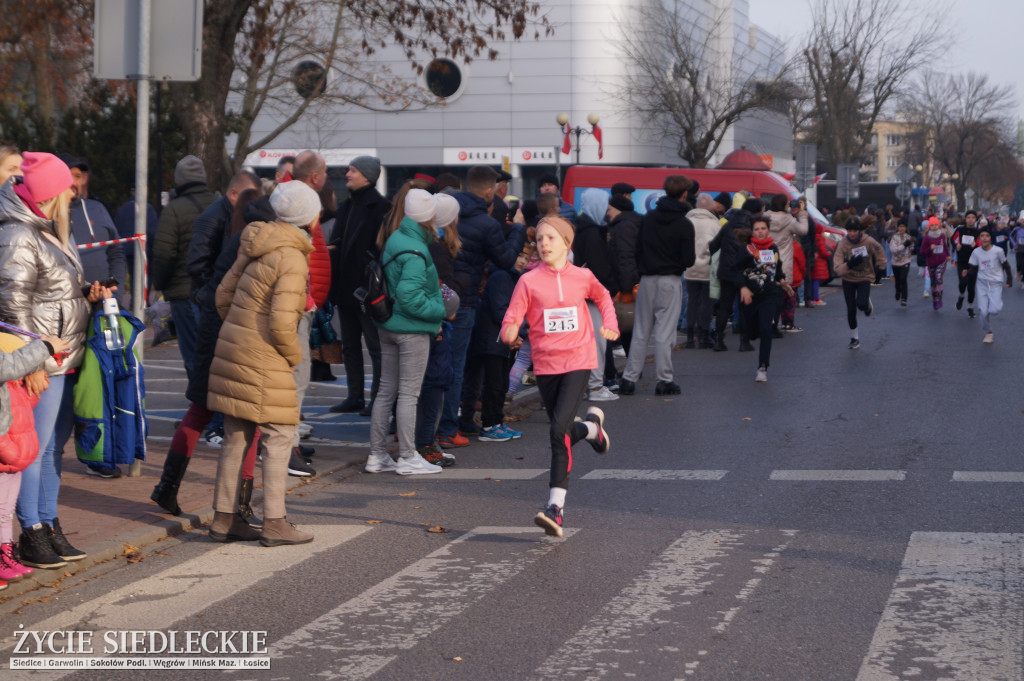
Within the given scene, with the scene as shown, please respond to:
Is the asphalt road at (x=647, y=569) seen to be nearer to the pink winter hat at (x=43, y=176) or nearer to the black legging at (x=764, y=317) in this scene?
the pink winter hat at (x=43, y=176)

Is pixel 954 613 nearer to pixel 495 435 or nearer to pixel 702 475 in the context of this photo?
pixel 702 475

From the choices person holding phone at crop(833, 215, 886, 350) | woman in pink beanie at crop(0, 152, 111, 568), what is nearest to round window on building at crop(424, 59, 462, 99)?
person holding phone at crop(833, 215, 886, 350)

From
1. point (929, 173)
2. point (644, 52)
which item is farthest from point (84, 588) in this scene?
point (929, 173)

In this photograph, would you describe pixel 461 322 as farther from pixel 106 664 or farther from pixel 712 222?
pixel 712 222

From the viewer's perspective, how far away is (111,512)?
24.9 feet

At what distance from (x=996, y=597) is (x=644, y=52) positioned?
47619 millimetres

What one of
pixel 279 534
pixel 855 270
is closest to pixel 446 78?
pixel 855 270

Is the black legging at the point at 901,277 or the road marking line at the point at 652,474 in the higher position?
the black legging at the point at 901,277

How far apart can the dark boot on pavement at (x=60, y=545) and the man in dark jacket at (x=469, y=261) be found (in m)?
3.88

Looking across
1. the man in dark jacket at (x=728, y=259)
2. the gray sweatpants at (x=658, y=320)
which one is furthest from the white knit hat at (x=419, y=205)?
the man in dark jacket at (x=728, y=259)

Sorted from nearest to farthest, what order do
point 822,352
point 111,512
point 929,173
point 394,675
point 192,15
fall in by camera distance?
1. point 394,675
2. point 111,512
3. point 192,15
4. point 822,352
5. point 929,173

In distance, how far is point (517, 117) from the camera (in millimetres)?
52344

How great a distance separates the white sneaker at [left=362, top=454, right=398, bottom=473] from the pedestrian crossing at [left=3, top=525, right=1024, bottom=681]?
178 cm

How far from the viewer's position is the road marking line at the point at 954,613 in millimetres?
4668
